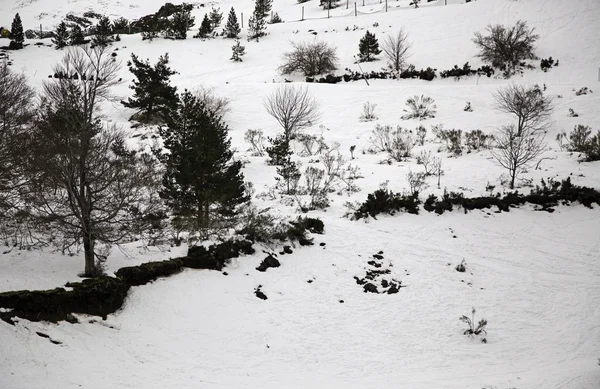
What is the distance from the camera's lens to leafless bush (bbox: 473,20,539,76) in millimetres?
33562

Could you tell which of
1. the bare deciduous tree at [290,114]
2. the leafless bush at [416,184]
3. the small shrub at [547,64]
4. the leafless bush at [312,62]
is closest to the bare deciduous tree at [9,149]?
the bare deciduous tree at [290,114]

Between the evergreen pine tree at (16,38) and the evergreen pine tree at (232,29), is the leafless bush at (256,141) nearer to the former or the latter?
the evergreen pine tree at (232,29)

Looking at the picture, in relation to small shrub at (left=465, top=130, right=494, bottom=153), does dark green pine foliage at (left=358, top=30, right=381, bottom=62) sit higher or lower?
higher

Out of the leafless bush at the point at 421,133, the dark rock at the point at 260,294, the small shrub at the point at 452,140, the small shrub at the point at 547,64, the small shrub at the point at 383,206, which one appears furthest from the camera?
the small shrub at the point at 547,64

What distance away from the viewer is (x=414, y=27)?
4581 centimetres

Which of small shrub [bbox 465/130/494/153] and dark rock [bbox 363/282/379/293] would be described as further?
small shrub [bbox 465/130/494/153]

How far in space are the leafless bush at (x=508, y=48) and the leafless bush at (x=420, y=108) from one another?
1072cm

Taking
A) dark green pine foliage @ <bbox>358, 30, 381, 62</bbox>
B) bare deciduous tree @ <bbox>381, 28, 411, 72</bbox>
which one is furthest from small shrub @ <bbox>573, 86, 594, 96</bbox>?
dark green pine foliage @ <bbox>358, 30, 381, 62</bbox>

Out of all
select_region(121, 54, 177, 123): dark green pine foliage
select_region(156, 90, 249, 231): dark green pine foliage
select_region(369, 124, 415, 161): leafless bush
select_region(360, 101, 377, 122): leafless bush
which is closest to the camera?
select_region(156, 90, 249, 231): dark green pine foliage

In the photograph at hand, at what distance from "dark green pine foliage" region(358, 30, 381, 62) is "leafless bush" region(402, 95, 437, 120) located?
47.3ft

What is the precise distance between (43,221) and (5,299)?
2224mm

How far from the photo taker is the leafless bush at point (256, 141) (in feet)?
79.0

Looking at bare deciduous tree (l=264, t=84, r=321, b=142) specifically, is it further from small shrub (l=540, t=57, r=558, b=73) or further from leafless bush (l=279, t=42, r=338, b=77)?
small shrub (l=540, t=57, r=558, b=73)

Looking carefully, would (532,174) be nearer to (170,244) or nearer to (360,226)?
(360,226)
